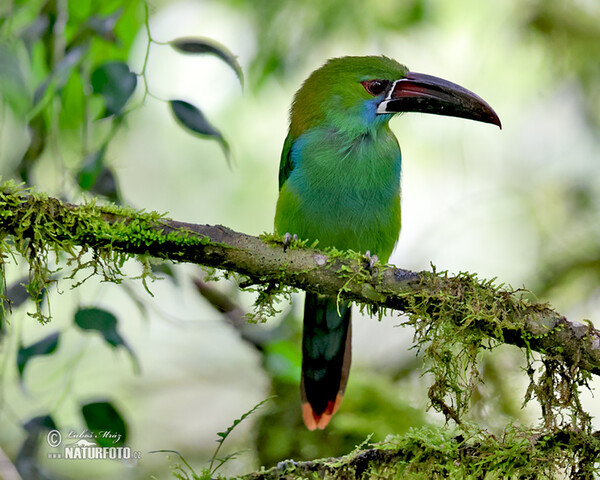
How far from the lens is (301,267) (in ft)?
7.88

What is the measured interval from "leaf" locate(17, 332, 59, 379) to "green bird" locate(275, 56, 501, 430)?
1304 millimetres

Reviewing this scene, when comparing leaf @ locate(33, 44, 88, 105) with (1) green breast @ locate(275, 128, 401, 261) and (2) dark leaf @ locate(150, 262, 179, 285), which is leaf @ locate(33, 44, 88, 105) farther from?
(1) green breast @ locate(275, 128, 401, 261)

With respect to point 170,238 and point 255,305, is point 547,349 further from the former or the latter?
point 170,238

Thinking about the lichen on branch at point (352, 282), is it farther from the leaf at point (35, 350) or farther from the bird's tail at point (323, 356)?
the bird's tail at point (323, 356)

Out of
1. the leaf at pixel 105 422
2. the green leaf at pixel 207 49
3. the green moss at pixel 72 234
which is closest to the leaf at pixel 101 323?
the green moss at pixel 72 234

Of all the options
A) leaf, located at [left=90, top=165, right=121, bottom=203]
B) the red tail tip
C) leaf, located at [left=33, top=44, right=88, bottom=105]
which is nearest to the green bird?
the red tail tip

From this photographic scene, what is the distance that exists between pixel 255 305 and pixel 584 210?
3.28 meters

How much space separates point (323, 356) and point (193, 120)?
1.38 meters

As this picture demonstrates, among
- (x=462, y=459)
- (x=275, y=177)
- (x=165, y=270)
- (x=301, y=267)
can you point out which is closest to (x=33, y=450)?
(x=165, y=270)

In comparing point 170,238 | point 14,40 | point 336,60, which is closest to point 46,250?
point 170,238

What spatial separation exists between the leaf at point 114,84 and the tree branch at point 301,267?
1.38 ft

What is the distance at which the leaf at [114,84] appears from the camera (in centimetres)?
247

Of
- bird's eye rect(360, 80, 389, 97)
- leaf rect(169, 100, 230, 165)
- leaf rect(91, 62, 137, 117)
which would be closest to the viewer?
leaf rect(91, 62, 137, 117)

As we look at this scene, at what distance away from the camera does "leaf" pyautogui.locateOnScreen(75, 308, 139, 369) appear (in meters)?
2.32
